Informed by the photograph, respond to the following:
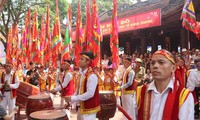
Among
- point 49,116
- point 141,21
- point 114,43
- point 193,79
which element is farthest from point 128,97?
point 141,21

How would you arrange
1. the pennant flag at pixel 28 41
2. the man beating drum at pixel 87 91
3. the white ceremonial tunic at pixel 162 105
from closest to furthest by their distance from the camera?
the white ceremonial tunic at pixel 162 105 → the man beating drum at pixel 87 91 → the pennant flag at pixel 28 41

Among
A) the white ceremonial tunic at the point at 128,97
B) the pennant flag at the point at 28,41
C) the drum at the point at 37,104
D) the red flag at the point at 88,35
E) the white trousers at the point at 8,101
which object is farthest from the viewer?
the pennant flag at the point at 28,41

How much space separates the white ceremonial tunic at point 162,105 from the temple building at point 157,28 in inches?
336

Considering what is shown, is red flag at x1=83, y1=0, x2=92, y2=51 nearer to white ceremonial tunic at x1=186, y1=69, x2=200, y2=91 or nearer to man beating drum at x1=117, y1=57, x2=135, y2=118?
man beating drum at x1=117, y1=57, x2=135, y2=118

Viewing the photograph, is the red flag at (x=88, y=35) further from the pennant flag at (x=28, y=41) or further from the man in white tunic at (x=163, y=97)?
the man in white tunic at (x=163, y=97)

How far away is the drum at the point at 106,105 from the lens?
497cm

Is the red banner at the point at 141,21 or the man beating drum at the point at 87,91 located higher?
the red banner at the point at 141,21

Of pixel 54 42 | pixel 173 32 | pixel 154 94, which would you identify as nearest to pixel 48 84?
pixel 54 42

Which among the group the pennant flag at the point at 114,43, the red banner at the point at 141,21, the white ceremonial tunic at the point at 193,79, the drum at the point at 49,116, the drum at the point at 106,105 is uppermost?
the red banner at the point at 141,21

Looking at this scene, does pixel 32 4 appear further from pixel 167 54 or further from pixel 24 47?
pixel 167 54

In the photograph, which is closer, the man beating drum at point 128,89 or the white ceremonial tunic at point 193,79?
the white ceremonial tunic at point 193,79

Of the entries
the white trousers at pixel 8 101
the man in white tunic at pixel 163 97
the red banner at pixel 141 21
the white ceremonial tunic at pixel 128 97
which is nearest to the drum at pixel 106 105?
the white ceremonial tunic at pixel 128 97

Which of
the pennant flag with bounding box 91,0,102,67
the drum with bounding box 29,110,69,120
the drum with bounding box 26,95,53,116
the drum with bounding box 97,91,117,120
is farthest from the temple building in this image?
the drum with bounding box 29,110,69,120

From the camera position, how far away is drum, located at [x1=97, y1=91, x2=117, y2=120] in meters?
4.97
